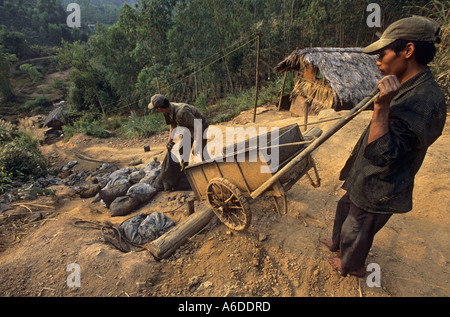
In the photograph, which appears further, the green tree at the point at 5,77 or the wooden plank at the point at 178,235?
the green tree at the point at 5,77

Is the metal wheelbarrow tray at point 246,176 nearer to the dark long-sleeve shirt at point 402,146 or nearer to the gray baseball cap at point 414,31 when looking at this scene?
the dark long-sleeve shirt at point 402,146

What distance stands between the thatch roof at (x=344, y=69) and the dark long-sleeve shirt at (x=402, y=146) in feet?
21.8

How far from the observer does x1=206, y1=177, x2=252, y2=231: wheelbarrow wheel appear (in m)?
2.55

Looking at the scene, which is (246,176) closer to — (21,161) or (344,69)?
(21,161)

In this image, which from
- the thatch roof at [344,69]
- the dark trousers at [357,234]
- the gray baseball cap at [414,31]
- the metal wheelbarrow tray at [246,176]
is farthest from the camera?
the thatch roof at [344,69]

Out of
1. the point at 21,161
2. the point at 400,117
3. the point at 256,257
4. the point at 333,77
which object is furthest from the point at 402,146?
the point at 21,161

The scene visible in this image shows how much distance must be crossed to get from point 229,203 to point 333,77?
7.14m

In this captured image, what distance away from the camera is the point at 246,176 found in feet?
8.39

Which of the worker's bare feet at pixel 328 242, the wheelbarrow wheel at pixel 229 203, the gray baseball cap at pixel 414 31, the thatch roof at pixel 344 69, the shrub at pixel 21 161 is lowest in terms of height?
the shrub at pixel 21 161

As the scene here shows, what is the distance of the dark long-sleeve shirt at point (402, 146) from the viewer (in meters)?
1.39

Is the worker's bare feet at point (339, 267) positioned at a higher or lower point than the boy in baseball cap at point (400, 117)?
lower

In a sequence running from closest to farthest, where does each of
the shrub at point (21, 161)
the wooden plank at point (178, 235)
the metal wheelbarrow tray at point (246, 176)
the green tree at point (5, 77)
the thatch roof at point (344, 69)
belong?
1. the metal wheelbarrow tray at point (246, 176)
2. the wooden plank at point (178, 235)
3. the shrub at point (21, 161)
4. the thatch roof at point (344, 69)
5. the green tree at point (5, 77)

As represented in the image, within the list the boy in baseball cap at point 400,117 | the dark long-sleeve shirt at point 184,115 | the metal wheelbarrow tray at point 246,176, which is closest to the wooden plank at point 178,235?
the metal wheelbarrow tray at point 246,176

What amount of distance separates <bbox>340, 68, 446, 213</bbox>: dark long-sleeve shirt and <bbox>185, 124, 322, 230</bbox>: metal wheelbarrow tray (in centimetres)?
71
